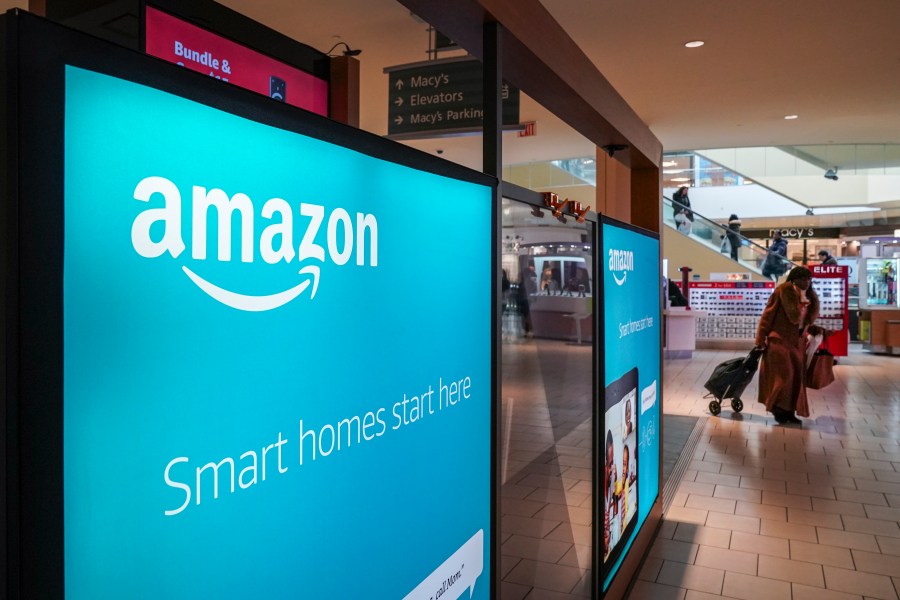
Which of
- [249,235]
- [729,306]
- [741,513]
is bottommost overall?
[741,513]

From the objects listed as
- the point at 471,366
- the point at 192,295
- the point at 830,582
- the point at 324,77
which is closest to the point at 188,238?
the point at 192,295

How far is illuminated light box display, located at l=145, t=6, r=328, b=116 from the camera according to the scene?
273 centimetres

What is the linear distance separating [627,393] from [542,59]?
1.66 m

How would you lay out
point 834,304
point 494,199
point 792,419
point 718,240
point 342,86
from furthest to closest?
point 718,240 < point 834,304 < point 792,419 < point 342,86 < point 494,199

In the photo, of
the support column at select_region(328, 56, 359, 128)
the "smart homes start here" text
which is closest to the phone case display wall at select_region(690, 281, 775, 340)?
the support column at select_region(328, 56, 359, 128)

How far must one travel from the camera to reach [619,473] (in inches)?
119

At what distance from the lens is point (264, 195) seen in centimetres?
88

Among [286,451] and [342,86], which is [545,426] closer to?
[342,86]

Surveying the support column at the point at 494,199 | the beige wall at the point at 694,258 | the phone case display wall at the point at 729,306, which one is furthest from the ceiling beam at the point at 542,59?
the beige wall at the point at 694,258

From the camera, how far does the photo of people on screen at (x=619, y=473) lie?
284cm

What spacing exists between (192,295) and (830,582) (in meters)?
3.44

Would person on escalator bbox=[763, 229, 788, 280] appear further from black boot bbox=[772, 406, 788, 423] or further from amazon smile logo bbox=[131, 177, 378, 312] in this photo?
amazon smile logo bbox=[131, 177, 378, 312]

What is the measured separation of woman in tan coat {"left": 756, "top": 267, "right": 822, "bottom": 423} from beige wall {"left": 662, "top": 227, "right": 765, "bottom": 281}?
9.05 metres

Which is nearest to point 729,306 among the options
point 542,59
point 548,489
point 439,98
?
point 439,98
